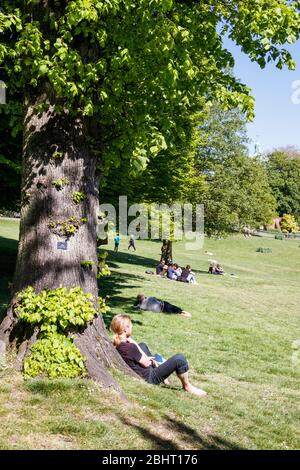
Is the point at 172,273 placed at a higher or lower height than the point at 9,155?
lower

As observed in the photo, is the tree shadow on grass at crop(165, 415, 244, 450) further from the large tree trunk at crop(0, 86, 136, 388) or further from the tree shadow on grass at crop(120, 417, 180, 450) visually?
the large tree trunk at crop(0, 86, 136, 388)

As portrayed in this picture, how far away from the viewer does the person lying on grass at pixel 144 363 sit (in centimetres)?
738

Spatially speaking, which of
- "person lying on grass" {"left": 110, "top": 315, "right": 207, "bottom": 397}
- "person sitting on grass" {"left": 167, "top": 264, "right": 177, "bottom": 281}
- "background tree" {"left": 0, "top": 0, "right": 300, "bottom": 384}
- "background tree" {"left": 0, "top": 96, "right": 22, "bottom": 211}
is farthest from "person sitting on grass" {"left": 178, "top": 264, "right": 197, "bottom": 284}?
"background tree" {"left": 0, "top": 0, "right": 300, "bottom": 384}

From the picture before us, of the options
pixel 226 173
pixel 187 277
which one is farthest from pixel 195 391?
pixel 226 173

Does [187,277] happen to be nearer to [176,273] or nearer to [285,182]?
[176,273]

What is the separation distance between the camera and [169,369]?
24.3 feet

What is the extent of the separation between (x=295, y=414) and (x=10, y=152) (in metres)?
12.4

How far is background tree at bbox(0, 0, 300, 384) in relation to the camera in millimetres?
6566

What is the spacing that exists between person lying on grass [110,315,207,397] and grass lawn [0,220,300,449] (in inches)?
9.4

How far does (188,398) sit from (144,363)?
0.93 meters

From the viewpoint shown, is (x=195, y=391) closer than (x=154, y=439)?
No

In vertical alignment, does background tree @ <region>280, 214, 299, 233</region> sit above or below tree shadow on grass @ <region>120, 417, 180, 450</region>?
above
